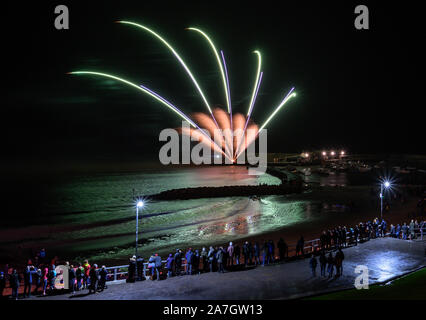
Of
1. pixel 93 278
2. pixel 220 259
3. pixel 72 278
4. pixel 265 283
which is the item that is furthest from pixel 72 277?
pixel 265 283

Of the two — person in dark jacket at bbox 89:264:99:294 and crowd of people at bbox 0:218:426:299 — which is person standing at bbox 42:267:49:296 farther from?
person in dark jacket at bbox 89:264:99:294

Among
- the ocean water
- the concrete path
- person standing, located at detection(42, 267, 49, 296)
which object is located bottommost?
the ocean water

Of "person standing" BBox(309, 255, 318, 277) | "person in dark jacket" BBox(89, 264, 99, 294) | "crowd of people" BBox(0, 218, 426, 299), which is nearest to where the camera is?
"person in dark jacket" BBox(89, 264, 99, 294)

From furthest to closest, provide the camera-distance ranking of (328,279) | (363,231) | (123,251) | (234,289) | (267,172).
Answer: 1. (267,172)
2. (123,251)
3. (363,231)
4. (328,279)
5. (234,289)

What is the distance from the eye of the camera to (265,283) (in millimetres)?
12891

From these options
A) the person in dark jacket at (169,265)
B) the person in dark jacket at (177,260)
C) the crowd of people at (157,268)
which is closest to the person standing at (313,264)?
the crowd of people at (157,268)

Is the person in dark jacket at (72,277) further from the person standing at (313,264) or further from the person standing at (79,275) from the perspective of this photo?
the person standing at (313,264)

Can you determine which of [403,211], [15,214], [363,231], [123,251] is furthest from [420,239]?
[15,214]

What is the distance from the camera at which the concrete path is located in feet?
38.7

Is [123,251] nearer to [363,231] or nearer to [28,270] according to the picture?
[28,270]

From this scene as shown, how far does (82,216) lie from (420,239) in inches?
1311

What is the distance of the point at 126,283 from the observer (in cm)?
1371

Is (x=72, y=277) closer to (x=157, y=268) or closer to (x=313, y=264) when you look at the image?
(x=157, y=268)

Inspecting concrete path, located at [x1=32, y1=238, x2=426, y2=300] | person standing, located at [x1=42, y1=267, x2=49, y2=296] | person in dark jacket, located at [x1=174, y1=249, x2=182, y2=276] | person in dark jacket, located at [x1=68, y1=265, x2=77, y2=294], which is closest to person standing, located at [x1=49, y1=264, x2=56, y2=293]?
person standing, located at [x1=42, y1=267, x2=49, y2=296]
